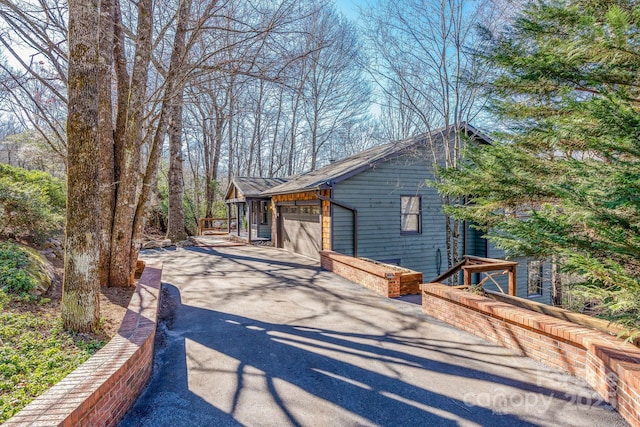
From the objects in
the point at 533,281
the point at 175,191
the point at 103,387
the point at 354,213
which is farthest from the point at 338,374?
the point at 175,191

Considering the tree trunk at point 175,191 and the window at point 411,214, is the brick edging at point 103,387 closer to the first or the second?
the window at point 411,214

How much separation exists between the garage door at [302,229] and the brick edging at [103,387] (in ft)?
24.7

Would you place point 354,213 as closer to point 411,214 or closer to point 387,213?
point 387,213

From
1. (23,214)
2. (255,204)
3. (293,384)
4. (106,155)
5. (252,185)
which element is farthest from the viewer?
(255,204)

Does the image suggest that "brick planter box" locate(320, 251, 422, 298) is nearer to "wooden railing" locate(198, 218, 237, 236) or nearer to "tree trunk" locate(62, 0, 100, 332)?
"tree trunk" locate(62, 0, 100, 332)

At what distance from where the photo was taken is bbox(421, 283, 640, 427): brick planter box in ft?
9.50

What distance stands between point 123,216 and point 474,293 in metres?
6.41

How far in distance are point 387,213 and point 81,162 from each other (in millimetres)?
8732

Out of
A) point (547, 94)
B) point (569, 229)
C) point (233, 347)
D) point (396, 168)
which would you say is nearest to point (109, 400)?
point (233, 347)

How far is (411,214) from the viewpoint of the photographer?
1151cm

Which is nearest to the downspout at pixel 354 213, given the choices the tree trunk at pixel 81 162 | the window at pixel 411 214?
the window at pixel 411 214

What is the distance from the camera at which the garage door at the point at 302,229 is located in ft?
37.6

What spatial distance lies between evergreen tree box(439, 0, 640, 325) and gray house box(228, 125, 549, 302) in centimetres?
489

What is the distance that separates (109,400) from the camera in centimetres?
270
